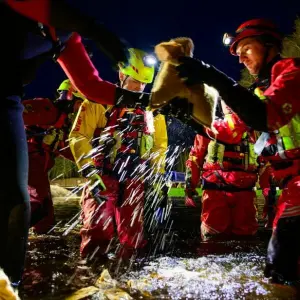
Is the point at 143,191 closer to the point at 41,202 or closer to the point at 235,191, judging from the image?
the point at 235,191

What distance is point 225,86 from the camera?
2.50 metres

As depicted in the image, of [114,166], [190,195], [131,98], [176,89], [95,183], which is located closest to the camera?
[176,89]

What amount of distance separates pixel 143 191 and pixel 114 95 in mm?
2437

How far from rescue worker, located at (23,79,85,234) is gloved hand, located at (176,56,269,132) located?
392 cm

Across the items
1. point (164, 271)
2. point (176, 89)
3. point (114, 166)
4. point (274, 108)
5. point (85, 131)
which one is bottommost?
point (164, 271)

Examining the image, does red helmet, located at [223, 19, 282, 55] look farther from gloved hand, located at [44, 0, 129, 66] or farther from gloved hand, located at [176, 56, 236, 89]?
gloved hand, located at [44, 0, 129, 66]

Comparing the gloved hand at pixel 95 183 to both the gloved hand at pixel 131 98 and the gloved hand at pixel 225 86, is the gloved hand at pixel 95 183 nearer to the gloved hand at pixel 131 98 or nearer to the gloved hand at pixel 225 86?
the gloved hand at pixel 131 98

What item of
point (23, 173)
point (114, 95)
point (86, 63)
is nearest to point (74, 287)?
point (23, 173)

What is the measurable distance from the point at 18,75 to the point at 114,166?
122 inches

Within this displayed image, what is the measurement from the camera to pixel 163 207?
5.97 meters

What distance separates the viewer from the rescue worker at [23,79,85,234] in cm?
612

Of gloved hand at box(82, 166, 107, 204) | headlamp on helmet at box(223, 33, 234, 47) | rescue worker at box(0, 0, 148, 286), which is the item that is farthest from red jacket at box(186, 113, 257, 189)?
rescue worker at box(0, 0, 148, 286)

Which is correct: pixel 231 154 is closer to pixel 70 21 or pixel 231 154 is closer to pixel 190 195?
pixel 190 195

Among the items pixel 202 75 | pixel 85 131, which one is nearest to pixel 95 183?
pixel 85 131
